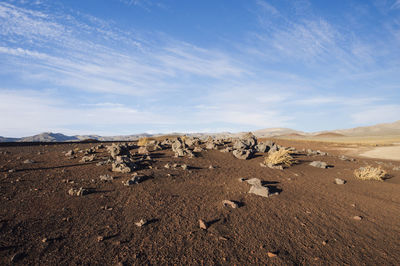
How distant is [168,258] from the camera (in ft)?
9.26

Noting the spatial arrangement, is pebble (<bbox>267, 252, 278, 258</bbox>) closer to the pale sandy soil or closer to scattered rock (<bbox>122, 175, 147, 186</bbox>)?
scattered rock (<bbox>122, 175, 147, 186</bbox>)

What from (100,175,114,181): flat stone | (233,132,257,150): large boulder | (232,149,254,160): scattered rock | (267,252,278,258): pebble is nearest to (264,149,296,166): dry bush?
(232,149,254,160): scattered rock

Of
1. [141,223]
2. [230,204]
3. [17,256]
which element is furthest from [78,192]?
[230,204]

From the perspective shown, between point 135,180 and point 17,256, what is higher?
point 135,180

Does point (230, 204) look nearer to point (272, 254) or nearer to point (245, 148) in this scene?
point (272, 254)

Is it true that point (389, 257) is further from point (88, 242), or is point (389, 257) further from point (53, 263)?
point (53, 263)

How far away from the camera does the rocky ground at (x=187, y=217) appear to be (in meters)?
2.93

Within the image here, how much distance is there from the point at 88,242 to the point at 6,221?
1822mm

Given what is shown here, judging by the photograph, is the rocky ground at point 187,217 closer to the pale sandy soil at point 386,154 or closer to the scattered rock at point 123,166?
the scattered rock at point 123,166

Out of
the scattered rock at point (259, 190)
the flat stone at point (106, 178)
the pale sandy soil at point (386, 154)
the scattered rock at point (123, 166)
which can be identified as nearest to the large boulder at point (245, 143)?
the scattered rock at point (259, 190)

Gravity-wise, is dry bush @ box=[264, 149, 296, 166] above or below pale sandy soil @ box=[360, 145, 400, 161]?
above

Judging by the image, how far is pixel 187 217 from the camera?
12.8 feet

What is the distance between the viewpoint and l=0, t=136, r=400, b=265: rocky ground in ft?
9.62

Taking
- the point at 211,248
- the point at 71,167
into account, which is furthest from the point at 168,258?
the point at 71,167
